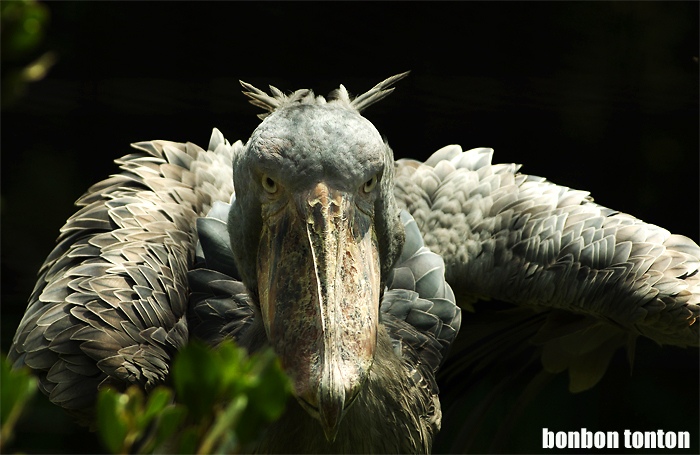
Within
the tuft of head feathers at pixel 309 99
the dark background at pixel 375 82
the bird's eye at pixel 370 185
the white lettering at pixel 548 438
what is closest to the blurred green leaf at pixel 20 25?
the bird's eye at pixel 370 185

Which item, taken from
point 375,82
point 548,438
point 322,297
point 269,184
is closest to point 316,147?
point 269,184

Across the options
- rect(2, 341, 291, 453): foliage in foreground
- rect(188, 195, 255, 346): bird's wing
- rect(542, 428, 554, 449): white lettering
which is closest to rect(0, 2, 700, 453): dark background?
rect(542, 428, 554, 449): white lettering

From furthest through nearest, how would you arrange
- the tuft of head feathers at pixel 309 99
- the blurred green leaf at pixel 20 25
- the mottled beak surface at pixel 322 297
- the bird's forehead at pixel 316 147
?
the tuft of head feathers at pixel 309 99 < the bird's forehead at pixel 316 147 < the mottled beak surface at pixel 322 297 < the blurred green leaf at pixel 20 25

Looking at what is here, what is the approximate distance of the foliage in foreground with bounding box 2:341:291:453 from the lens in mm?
308

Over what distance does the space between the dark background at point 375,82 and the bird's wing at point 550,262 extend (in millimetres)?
446

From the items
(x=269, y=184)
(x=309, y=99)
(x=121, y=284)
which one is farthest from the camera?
(x=121, y=284)

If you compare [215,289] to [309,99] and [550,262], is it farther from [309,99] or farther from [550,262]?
[550,262]

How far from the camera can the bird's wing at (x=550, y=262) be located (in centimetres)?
163

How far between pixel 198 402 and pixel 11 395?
82mm

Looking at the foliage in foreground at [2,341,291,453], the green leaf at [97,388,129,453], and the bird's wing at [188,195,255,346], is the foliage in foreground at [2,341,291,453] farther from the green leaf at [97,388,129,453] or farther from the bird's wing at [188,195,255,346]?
the bird's wing at [188,195,255,346]

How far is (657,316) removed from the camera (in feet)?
5.24

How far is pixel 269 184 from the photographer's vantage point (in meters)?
1.07

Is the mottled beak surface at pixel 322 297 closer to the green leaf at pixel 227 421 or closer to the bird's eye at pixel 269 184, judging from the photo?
the bird's eye at pixel 269 184

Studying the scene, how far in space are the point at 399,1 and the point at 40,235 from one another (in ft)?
5.14
